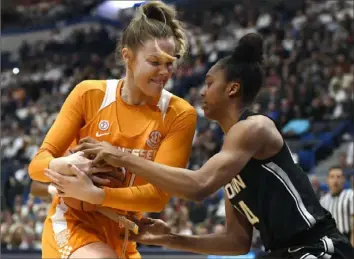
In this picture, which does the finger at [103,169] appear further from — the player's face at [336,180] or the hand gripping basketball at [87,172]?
the player's face at [336,180]

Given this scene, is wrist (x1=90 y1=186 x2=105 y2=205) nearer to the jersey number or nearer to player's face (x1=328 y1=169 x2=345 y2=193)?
the jersey number

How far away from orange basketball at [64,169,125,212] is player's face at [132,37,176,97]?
15.8 inches

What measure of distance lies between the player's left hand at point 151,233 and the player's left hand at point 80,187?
45cm

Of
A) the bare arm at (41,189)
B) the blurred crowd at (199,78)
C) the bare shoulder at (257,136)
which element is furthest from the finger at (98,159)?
the blurred crowd at (199,78)

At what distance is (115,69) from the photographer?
15.6 meters

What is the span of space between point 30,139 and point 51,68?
439 cm

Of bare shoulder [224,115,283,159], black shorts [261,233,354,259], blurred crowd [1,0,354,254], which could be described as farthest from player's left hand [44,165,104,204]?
blurred crowd [1,0,354,254]

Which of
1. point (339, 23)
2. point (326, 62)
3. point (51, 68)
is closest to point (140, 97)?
point (326, 62)

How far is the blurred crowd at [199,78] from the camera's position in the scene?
10.3 m

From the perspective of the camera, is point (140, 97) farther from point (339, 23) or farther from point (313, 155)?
point (339, 23)

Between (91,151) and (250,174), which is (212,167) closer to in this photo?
(250,174)

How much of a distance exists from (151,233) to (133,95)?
708 millimetres

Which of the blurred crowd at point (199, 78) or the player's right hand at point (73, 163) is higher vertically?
the player's right hand at point (73, 163)

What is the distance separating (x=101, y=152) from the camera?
2.91m
